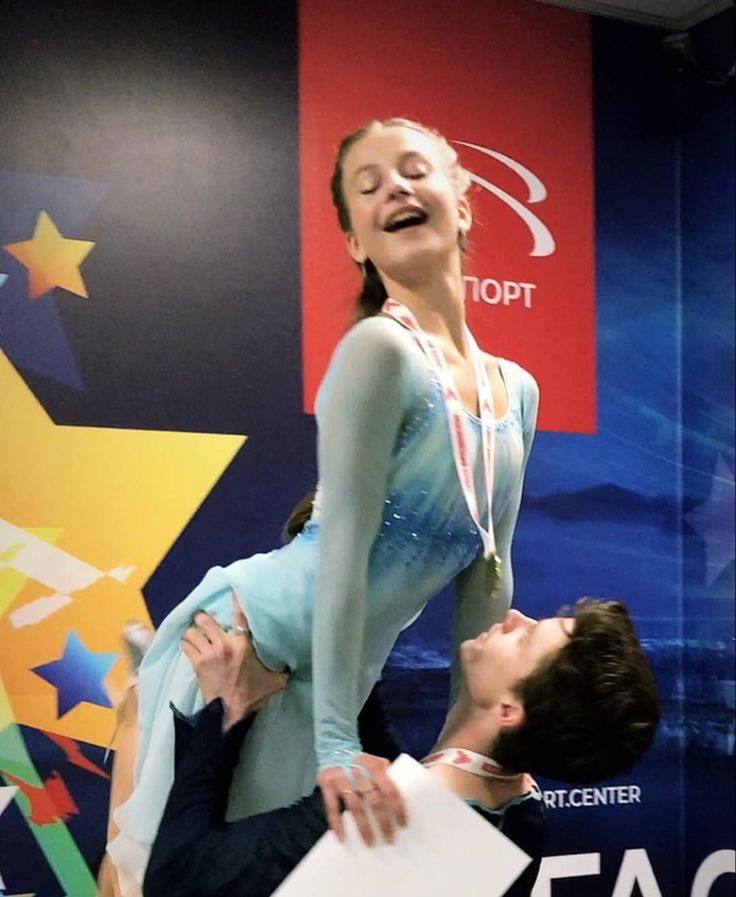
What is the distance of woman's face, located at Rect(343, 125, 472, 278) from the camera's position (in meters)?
2.10

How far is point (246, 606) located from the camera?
2018mm

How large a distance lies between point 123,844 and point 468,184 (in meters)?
1.34

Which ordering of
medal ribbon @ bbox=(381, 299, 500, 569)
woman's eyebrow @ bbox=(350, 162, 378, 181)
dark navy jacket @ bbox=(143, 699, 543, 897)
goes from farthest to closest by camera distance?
woman's eyebrow @ bbox=(350, 162, 378, 181)
medal ribbon @ bbox=(381, 299, 500, 569)
dark navy jacket @ bbox=(143, 699, 543, 897)

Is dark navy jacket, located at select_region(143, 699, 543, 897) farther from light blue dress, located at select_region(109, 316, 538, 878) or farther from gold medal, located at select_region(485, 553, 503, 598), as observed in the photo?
gold medal, located at select_region(485, 553, 503, 598)

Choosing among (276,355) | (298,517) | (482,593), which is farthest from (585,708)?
(276,355)

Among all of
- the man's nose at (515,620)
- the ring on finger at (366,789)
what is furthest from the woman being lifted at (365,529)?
the man's nose at (515,620)

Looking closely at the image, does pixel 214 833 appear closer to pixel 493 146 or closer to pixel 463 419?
pixel 463 419

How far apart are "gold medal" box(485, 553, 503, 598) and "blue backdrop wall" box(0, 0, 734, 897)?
0.10 metres

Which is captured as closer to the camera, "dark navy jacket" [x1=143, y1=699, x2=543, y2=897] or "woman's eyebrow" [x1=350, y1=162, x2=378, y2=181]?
"dark navy jacket" [x1=143, y1=699, x2=543, y2=897]

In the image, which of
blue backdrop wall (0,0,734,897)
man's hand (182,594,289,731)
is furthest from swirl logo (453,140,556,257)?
man's hand (182,594,289,731)

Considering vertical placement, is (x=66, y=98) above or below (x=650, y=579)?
above

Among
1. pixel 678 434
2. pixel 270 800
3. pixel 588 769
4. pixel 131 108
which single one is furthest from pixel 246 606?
pixel 678 434

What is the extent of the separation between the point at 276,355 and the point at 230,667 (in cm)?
56

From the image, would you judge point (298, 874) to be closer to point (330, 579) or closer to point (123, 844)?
point (123, 844)
